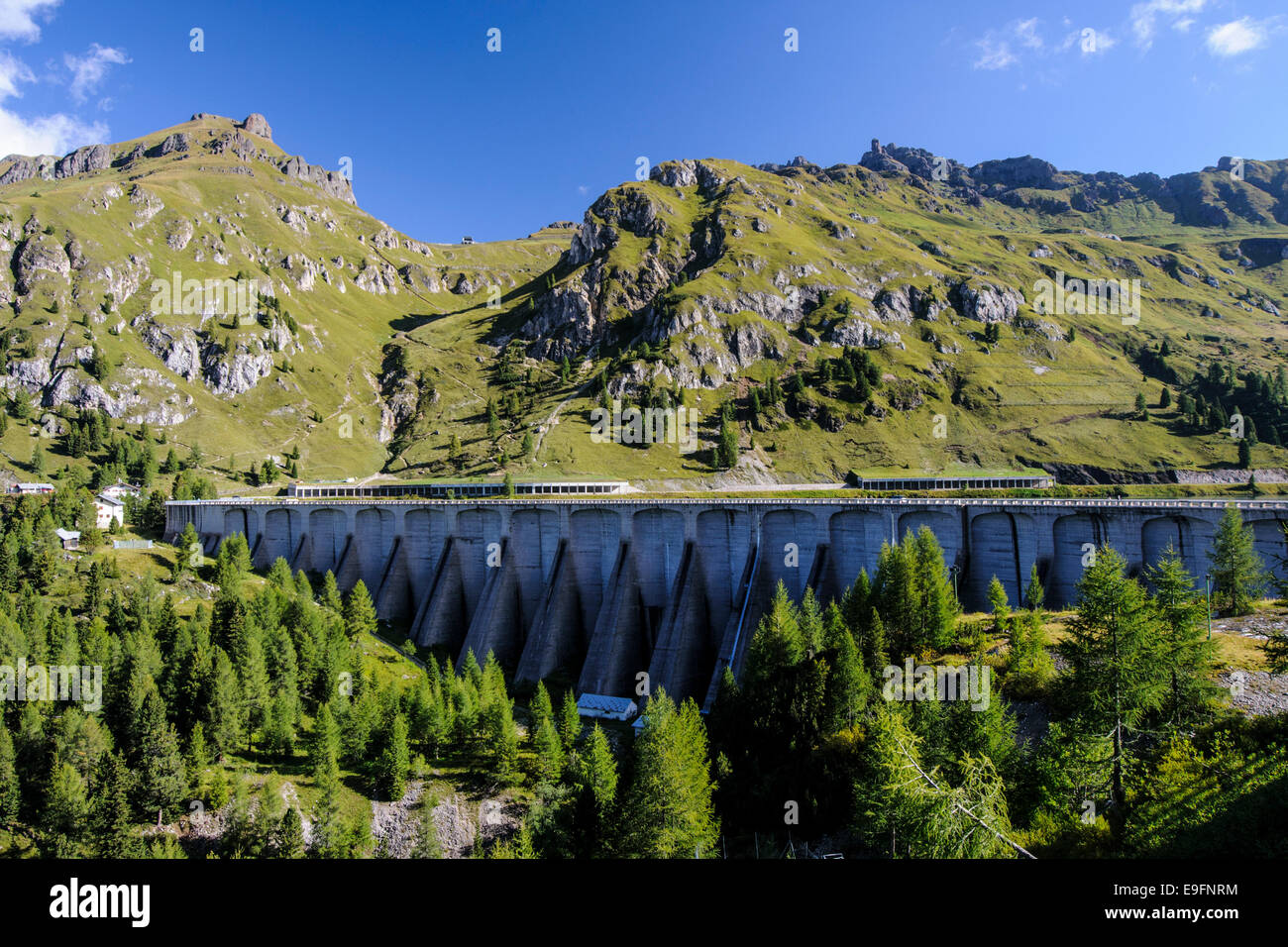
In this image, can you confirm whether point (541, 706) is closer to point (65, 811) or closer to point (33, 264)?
point (65, 811)

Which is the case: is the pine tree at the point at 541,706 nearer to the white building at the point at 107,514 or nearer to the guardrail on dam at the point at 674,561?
the guardrail on dam at the point at 674,561

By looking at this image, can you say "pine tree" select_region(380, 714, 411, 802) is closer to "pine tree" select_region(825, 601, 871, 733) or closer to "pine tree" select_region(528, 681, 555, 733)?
"pine tree" select_region(528, 681, 555, 733)

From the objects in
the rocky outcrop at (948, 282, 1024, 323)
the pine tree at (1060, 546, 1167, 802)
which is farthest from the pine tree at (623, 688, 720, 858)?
the rocky outcrop at (948, 282, 1024, 323)

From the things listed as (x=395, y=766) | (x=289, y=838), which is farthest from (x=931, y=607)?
(x=289, y=838)

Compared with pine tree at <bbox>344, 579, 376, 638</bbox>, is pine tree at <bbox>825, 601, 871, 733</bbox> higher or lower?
lower

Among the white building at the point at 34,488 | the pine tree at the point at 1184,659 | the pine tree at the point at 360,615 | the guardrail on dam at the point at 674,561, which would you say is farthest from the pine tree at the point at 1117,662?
the white building at the point at 34,488
